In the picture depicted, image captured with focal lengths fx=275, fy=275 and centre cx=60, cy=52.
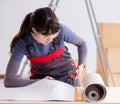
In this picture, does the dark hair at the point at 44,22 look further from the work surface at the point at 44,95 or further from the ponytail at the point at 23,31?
the work surface at the point at 44,95

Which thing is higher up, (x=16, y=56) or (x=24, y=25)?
(x=24, y=25)

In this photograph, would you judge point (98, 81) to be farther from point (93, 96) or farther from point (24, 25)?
point (24, 25)

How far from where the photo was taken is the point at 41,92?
96 cm

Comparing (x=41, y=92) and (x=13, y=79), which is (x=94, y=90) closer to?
(x=41, y=92)

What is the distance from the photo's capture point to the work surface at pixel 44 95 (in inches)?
34.5

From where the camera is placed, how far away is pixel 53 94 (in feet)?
3.06

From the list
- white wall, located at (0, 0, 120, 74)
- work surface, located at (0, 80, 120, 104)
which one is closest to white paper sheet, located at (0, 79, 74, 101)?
work surface, located at (0, 80, 120, 104)

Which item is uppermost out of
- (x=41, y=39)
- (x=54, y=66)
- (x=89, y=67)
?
(x=41, y=39)

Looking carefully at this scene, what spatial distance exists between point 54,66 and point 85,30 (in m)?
1.44

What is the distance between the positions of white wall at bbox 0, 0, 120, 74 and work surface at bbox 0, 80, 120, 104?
1767mm

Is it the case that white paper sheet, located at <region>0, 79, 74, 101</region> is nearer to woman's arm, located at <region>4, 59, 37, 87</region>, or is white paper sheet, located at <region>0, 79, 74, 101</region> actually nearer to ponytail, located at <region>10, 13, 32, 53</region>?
woman's arm, located at <region>4, 59, 37, 87</region>

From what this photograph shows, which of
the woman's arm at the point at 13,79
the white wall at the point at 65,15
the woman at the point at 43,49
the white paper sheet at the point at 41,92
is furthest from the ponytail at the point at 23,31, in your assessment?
the white wall at the point at 65,15

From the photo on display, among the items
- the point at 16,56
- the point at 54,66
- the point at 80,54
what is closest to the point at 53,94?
the point at 16,56

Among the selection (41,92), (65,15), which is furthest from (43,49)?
(65,15)
